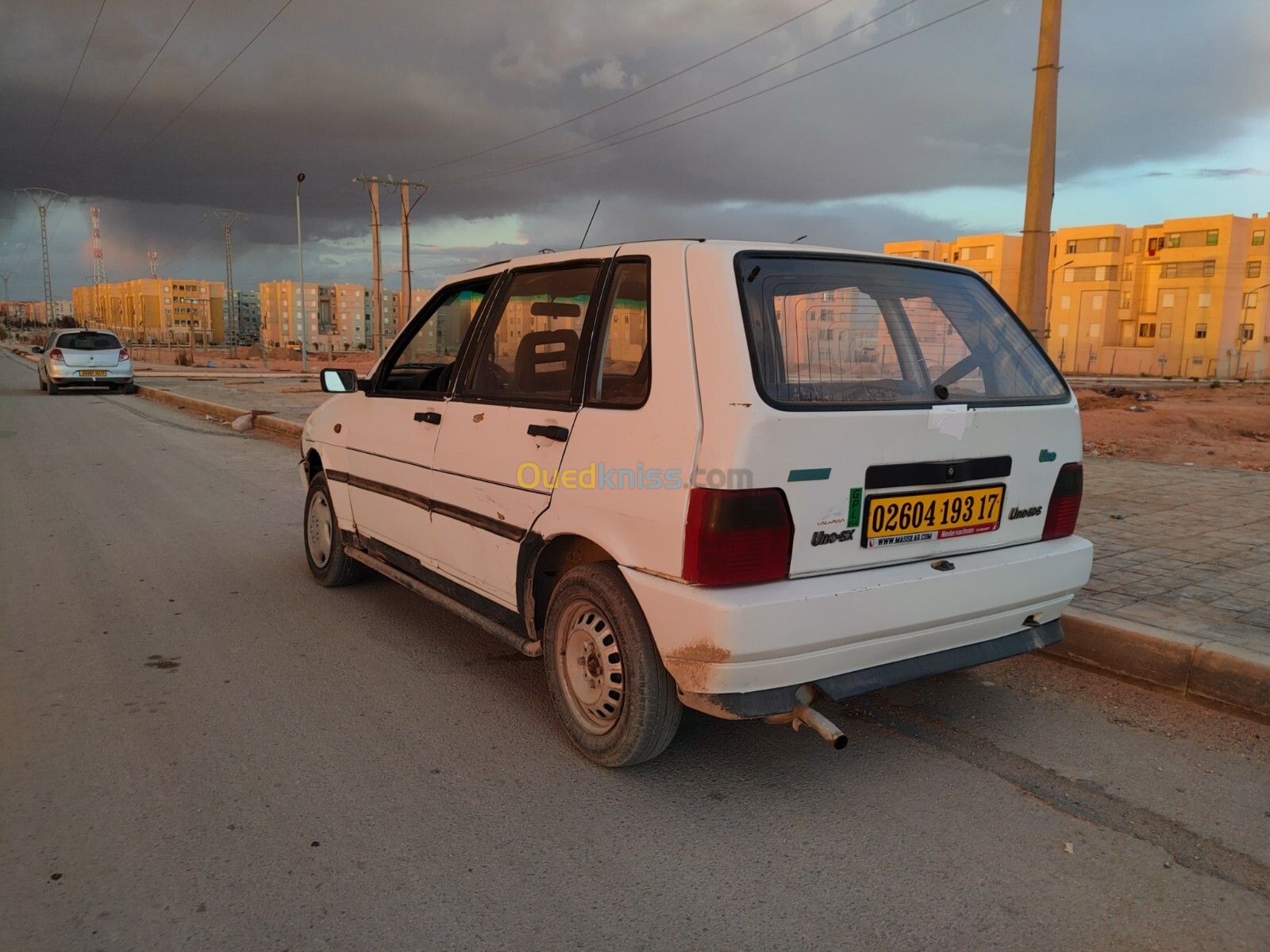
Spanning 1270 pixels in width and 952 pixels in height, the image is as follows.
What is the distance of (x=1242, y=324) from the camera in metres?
69.9

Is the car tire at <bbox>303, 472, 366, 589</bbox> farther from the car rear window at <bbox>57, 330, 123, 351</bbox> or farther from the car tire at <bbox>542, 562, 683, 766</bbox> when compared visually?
the car rear window at <bbox>57, 330, 123, 351</bbox>

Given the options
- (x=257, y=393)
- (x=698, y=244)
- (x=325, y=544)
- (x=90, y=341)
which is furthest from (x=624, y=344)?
(x=90, y=341)

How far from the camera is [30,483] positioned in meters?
8.98

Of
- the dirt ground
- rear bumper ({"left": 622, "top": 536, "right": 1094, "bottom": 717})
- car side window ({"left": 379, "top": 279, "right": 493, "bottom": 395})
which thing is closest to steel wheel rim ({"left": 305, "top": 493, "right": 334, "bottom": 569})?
car side window ({"left": 379, "top": 279, "right": 493, "bottom": 395})

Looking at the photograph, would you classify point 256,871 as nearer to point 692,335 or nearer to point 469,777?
point 469,777

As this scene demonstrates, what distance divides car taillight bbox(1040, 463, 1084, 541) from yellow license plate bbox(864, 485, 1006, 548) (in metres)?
0.33

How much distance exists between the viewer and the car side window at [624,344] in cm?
296

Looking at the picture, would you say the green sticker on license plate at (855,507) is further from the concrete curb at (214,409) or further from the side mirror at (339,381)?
the concrete curb at (214,409)

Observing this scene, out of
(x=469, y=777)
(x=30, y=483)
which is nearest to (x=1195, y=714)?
(x=469, y=777)

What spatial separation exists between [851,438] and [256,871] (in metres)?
2.16

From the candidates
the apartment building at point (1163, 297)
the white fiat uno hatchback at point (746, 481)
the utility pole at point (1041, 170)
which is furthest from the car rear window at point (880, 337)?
the apartment building at point (1163, 297)

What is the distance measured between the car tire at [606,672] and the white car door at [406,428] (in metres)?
1.07

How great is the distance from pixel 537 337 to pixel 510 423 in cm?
38

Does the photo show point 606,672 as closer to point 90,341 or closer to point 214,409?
point 214,409
